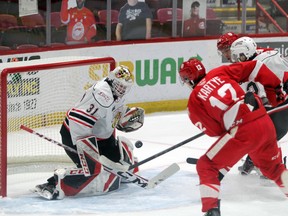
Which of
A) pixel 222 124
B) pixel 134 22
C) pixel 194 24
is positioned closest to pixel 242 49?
pixel 222 124

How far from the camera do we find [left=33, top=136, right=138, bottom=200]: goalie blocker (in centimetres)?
510

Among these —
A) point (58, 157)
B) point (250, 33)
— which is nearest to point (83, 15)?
point (250, 33)

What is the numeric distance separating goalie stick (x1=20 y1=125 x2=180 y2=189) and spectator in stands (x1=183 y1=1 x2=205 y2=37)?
3.31m

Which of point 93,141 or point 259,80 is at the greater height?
point 259,80

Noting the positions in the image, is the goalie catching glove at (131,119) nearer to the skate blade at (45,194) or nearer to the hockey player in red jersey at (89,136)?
the hockey player in red jersey at (89,136)

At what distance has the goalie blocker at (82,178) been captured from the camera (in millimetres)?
5098

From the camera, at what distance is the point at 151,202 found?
5.08 metres

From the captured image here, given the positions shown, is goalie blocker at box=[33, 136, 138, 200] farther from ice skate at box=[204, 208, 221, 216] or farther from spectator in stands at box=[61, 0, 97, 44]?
spectator in stands at box=[61, 0, 97, 44]

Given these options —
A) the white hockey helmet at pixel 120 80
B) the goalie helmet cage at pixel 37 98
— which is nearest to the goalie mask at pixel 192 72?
the white hockey helmet at pixel 120 80

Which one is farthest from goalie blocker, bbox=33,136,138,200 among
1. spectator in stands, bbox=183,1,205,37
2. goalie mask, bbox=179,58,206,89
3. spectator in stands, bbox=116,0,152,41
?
spectator in stands, bbox=183,1,205,37

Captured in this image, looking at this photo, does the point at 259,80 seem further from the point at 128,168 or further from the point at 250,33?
the point at 250,33

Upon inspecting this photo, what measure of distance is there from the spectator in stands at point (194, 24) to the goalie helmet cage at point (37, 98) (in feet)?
8.98

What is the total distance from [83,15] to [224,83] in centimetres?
350

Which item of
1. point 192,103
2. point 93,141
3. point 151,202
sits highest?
point 192,103
